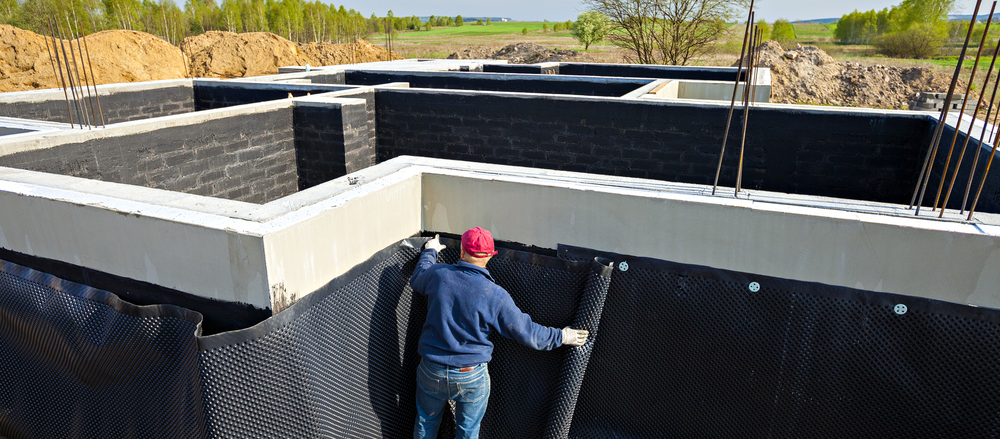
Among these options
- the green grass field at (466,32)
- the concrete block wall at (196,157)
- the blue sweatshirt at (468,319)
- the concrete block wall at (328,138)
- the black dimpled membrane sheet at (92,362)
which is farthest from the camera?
the green grass field at (466,32)

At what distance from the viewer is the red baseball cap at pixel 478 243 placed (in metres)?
3.38

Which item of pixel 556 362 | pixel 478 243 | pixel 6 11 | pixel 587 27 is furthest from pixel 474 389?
pixel 6 11

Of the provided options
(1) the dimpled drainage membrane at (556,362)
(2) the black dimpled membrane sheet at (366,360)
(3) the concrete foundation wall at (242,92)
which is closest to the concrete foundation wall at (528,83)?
(3) the concrete foundation wall at (242,92)

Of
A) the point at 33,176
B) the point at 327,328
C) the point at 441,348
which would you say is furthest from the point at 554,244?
the point at 33,176

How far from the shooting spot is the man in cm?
327

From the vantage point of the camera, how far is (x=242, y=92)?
1009 cm

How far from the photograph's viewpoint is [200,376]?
2852 millimetres

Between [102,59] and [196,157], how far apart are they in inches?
729

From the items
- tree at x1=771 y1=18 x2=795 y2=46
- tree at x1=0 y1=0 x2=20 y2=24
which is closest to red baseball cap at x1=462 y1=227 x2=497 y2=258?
tree at x1=0 y1=0 x2=20 y2=24

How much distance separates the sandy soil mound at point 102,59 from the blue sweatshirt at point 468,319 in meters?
18.5

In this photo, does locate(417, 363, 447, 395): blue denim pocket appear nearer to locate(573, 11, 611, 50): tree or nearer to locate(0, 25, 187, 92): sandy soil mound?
locate(0, 25, 187, 92): sandy soil mound

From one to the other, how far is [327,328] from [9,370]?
2.38m

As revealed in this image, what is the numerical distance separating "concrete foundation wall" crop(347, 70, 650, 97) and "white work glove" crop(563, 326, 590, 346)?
8113 millimetres

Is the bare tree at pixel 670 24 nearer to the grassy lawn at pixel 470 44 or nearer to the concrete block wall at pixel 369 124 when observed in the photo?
the grassy lawn at pixel 470 44
